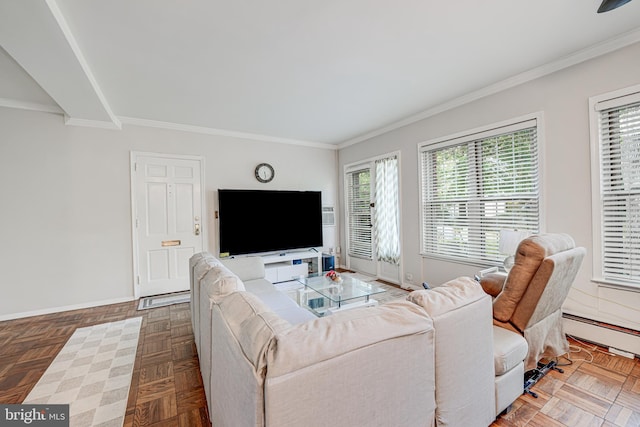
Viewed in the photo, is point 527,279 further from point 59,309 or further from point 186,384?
point 59,309

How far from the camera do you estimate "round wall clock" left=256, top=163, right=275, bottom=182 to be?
4.49m

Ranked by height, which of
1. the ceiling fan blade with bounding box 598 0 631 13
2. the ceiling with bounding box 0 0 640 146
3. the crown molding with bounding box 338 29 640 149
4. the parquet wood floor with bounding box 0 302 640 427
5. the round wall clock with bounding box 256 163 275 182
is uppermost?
the ceiling with bounding box 0 0 640 146

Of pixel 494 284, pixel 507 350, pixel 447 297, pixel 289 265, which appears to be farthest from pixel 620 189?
pixel 289 265

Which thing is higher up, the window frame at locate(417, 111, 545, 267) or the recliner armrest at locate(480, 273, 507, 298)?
the window frame at locate(417, 111, 545, 267)

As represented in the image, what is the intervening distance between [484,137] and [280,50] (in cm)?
238

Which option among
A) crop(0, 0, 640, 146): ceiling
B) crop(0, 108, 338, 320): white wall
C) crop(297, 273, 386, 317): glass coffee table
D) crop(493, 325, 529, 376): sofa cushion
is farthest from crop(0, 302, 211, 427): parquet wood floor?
crop(0, 0, 640, 146): ceiling

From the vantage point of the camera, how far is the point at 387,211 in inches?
168

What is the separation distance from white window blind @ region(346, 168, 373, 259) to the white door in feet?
8.65

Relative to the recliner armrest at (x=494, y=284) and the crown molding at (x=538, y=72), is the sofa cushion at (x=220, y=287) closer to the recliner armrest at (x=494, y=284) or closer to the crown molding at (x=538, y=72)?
the recliner armrest at (x=494, y=284)

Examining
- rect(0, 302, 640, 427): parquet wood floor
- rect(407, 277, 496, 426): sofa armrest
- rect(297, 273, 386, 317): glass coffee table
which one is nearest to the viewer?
rect(407, 277, 496, 426): sofa armrest

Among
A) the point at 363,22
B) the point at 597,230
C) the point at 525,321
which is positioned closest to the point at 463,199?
the point at 597,230

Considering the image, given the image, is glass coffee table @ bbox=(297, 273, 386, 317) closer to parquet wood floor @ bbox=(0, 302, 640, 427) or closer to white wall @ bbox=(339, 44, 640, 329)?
parquet wood floor @ bbox=(0, 302, 640, 427)

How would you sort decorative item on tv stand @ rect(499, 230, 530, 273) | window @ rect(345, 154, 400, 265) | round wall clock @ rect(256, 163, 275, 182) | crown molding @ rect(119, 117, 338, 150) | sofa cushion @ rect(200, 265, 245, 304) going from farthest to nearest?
1. round wall clock @ rect(256, 163, 275, 182)
2. window @ rect(345, 154, 400, 265)
3. crown molding @ rect(119, 117, 338, 150)
4. decorative item on tv stand @ rect(499, 230, 530, 273)
5. sofa cushion @ rect(200, 265, 245, 304)

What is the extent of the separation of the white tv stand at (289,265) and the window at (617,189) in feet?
10.7
